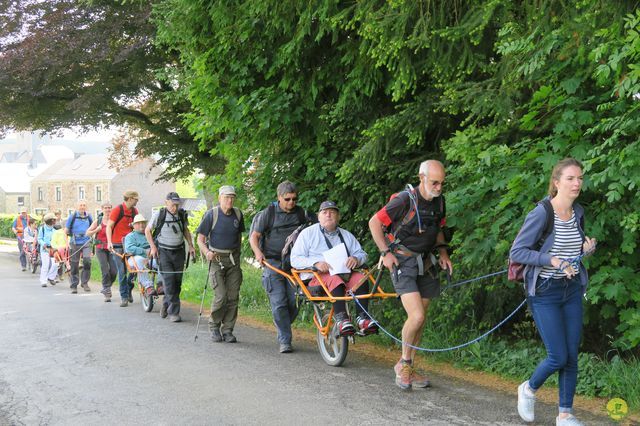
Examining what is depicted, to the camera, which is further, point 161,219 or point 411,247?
point 161,219

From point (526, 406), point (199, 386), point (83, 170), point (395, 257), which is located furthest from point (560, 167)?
point (83, 170)

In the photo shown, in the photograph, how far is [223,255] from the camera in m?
10.0

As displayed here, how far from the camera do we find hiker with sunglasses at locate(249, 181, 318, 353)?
9.02 meters

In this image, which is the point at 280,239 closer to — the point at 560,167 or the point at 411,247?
the point at 411,247

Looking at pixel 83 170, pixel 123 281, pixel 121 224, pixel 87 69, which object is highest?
pixel 83 170

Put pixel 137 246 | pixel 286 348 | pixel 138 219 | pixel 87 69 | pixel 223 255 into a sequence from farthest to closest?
pixel 87 69, pixel 137 246, pixel 138 219, pixel 223 255, pixel 286 348

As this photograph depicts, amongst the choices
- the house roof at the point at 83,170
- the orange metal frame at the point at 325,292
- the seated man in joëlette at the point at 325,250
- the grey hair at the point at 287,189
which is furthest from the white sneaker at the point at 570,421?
the house roof at the point at 83,170

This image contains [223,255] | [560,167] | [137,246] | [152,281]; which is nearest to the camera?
[560,167]

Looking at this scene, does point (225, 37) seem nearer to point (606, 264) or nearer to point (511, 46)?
point (511, 46)

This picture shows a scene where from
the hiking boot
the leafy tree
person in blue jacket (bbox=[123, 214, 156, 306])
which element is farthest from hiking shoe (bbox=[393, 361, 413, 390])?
the leafy tree

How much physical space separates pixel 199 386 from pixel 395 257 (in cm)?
225

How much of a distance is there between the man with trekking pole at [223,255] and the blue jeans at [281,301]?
0.97 meters

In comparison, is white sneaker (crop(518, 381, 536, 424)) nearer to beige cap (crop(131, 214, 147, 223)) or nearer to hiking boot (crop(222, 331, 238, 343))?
hiking boot (crop(222, 331, 238, 343))

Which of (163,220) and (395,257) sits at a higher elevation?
(163,220)
